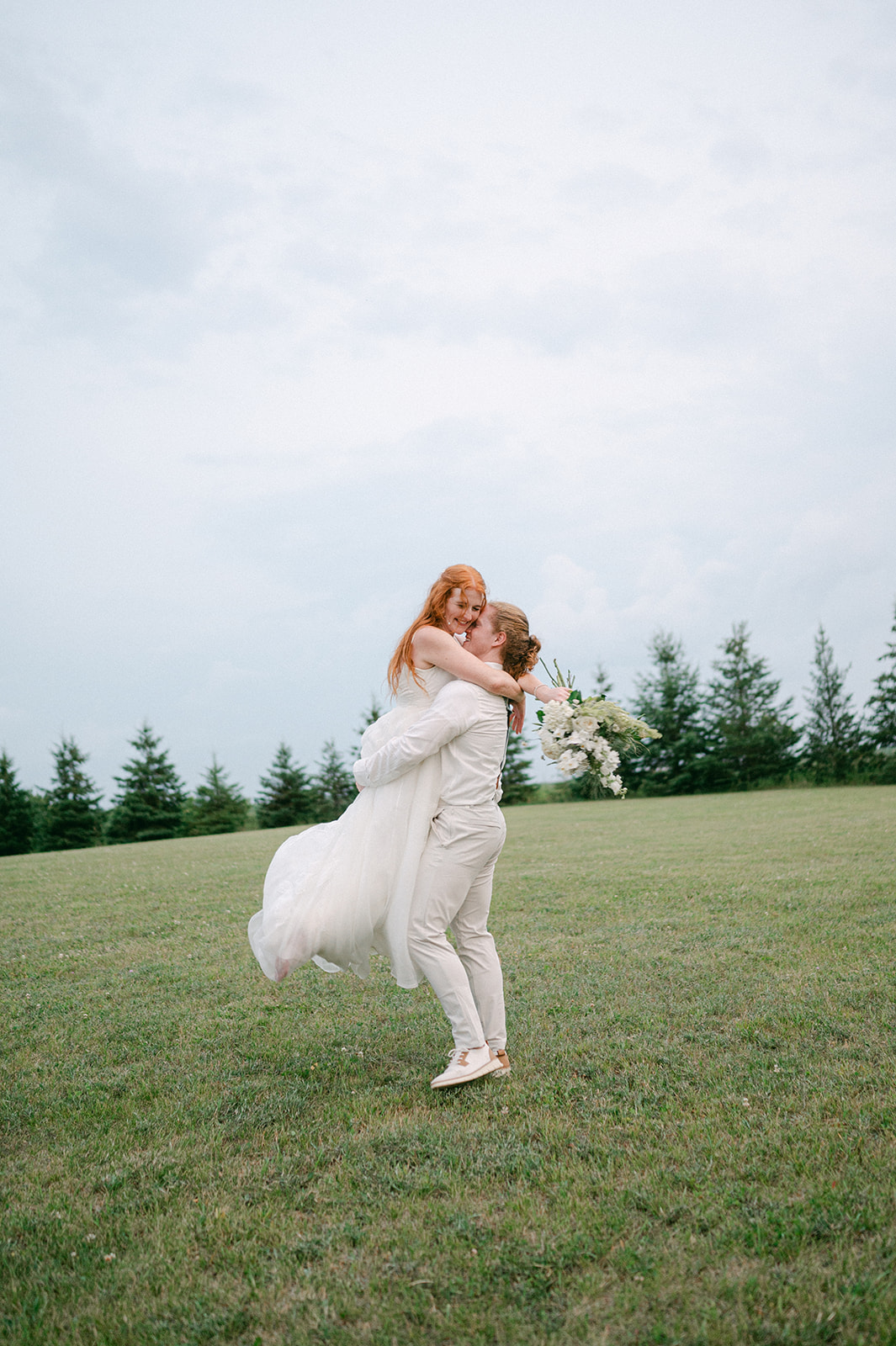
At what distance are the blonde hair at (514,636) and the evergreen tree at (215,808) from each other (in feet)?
142

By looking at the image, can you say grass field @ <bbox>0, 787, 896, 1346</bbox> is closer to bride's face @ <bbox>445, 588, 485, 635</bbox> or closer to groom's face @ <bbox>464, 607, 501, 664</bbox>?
groom's face @ <bbox>464, 607, 501, 664</bbox>

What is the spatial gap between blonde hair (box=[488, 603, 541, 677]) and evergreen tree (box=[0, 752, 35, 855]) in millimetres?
46262

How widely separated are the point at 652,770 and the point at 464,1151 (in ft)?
146

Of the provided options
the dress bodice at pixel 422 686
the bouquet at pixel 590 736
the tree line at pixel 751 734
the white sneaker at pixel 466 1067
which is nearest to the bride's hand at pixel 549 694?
the bouquet at pixel 590 736

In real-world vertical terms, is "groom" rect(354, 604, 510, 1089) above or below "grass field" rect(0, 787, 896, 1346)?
above

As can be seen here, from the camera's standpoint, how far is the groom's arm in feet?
16.3

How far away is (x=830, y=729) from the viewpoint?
4712 centimetres

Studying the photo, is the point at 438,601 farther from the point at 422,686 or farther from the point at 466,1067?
the point at 466,1067

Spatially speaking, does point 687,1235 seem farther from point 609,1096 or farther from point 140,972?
point 140,972

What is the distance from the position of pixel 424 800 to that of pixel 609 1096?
6.22ft

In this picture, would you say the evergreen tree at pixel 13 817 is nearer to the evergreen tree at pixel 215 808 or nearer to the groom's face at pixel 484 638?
the evergreen tree at pixel 215 808

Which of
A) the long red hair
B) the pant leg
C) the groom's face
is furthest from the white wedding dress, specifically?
the pant leg

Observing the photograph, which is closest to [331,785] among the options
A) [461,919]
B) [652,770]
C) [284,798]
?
[284,798]

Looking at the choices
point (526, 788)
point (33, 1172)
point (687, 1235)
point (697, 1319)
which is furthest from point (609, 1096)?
point (526, 788)
